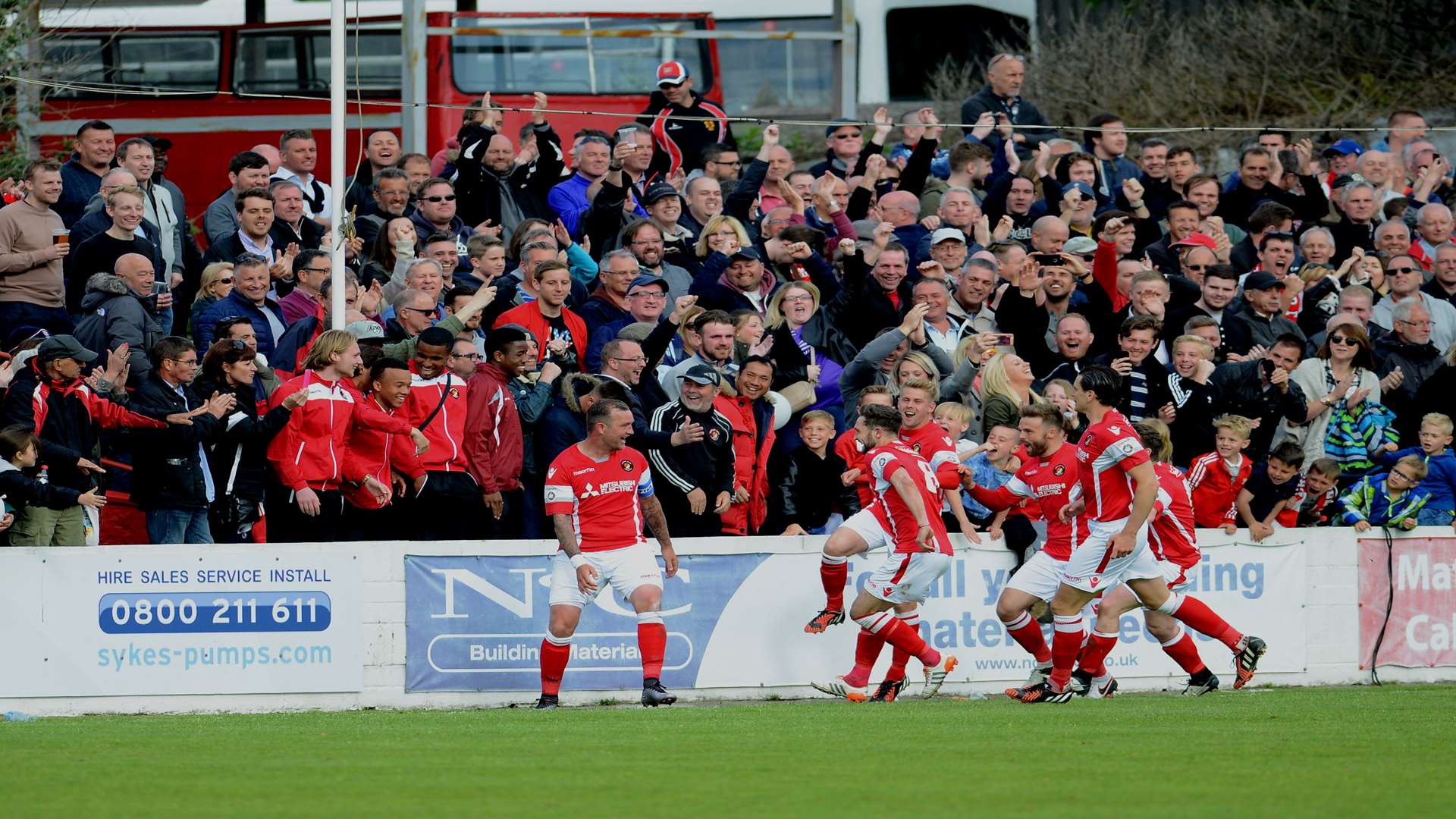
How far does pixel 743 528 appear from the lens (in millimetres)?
14852

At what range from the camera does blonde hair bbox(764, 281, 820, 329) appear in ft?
51.3

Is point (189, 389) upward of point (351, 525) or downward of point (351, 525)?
upward

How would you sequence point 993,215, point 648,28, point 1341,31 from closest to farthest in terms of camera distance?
point 993,215 < point 648,28 < point 1341,31

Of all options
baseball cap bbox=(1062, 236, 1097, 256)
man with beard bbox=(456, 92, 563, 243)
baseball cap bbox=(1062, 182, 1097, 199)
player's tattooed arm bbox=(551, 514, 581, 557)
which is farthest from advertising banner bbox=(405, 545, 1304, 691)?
man with beard bbox=(456, 92, 563, 243)

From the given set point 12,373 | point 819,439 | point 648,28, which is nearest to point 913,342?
point 819,439

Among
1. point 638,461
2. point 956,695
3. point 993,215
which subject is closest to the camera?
point 638,461

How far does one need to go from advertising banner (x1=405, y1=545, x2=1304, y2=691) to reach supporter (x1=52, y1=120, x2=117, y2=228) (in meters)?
4.83

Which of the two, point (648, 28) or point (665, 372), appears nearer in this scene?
point (665, 372)

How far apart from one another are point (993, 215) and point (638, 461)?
Answer: 6723mm

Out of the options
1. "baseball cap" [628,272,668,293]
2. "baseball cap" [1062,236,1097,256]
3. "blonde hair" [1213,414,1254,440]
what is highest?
"baseball cap" [1062,236,1097,256]

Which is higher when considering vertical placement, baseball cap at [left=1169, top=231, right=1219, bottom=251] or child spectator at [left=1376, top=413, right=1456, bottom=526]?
baseball cap at [left=1169, top=231, right=1219, bottom=251]

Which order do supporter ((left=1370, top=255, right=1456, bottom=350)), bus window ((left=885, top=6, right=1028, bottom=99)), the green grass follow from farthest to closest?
bus window ((left=885, top=6, right=1028, bottom=99))
supporter ((left=1370, top=255, right=1456, bottom=350))
the green grass

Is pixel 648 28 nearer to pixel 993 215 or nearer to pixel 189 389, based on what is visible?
pixel 993 215

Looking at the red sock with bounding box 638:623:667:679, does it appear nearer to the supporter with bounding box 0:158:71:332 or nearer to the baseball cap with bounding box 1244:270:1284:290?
the supporter with bounding box 0:158:71:332
